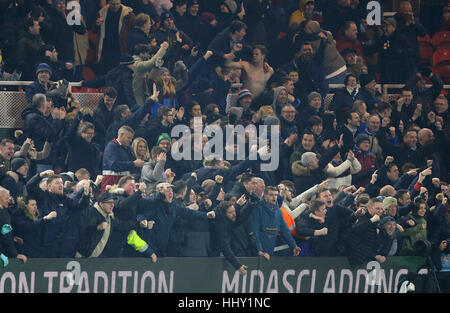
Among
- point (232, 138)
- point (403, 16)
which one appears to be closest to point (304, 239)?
point (232, 138)

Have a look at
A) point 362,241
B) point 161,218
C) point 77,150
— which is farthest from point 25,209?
point 362,241

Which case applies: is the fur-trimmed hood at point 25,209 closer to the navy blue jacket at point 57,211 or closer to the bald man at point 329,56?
the navy blue jacket at point 57,211

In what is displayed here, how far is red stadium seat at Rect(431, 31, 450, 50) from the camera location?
17.2 metres

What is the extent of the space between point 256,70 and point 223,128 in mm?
1153

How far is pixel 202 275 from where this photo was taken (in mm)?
14422

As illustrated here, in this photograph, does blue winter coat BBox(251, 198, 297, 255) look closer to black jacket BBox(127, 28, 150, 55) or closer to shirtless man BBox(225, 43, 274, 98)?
shirtless man BBox(225, 43, 274, 98)

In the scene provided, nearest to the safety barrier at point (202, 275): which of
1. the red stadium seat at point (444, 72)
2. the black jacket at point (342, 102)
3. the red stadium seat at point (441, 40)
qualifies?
the black jacket at point (342, 102)

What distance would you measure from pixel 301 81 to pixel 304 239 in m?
2.49

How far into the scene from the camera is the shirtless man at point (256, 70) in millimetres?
15836

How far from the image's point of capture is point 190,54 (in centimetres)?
1598

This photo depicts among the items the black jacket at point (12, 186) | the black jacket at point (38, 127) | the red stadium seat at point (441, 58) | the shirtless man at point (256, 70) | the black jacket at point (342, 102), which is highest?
the red stadium seat at point (441, 58)

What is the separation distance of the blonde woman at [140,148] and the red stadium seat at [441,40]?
5.05 meters

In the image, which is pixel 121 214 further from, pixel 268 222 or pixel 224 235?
pixel 268 222

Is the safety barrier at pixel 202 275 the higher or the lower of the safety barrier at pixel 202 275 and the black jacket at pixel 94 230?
the lower
